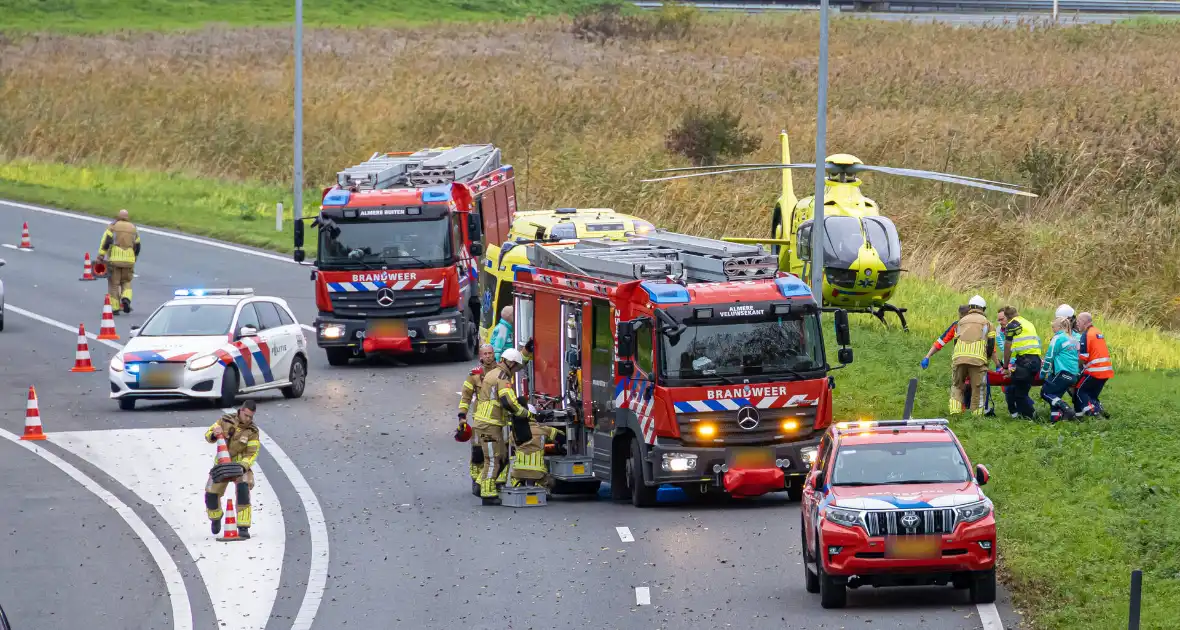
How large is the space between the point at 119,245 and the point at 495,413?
1684cm

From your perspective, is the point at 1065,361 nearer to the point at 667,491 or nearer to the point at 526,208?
the point at 667,491

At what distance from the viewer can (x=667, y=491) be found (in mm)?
21484

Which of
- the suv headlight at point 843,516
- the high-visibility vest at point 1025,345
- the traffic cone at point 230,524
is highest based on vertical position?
the suv headlight at point 843,516

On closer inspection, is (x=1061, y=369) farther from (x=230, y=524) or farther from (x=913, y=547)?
(x=230, y=524)

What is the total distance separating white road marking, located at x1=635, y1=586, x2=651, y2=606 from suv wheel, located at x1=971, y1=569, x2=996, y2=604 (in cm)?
278

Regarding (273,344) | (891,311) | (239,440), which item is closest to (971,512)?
(239,440)

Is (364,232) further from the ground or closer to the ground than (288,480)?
further from the ground

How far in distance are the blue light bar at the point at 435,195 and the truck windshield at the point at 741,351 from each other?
11944 millimetres

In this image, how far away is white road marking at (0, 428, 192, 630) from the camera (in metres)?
15.9

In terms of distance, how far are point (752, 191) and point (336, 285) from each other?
56.6ft

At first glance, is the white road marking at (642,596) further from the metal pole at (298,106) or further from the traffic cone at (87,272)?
the metal pole at (298,106)

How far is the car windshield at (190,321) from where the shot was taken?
27453 mm

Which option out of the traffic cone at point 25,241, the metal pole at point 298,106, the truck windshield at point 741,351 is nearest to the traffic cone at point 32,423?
the truck windshield at point 741,351

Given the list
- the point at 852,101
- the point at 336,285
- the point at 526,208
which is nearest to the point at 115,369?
the point at 336,285
